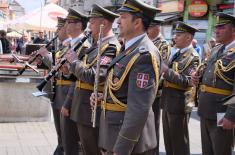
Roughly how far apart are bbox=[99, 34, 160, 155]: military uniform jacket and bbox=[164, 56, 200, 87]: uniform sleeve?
6.17ft

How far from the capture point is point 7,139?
7.27 meters

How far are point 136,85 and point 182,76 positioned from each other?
7.57 feet

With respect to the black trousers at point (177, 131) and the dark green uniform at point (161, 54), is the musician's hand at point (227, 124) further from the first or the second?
the dark green uniform at point (161, 54)

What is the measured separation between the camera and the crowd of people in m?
3.21

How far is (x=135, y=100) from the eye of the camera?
123 inches

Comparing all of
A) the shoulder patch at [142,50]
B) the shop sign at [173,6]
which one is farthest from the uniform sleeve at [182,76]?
the shop sign at [173,6]

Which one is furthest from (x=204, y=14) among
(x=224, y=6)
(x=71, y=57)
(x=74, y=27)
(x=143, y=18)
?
(x=143, y=18)

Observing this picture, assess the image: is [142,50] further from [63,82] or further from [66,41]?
[66,41]

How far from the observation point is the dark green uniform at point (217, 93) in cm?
441

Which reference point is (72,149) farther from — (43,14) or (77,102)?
(43,14)

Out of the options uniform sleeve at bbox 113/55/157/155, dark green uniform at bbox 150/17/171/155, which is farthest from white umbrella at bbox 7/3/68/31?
uniform sleeve at bbox 113/55/157/155

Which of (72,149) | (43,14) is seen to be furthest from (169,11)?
(72,149)

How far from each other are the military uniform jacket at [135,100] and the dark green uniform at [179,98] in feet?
6.60

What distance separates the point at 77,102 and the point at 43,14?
32.8ft
